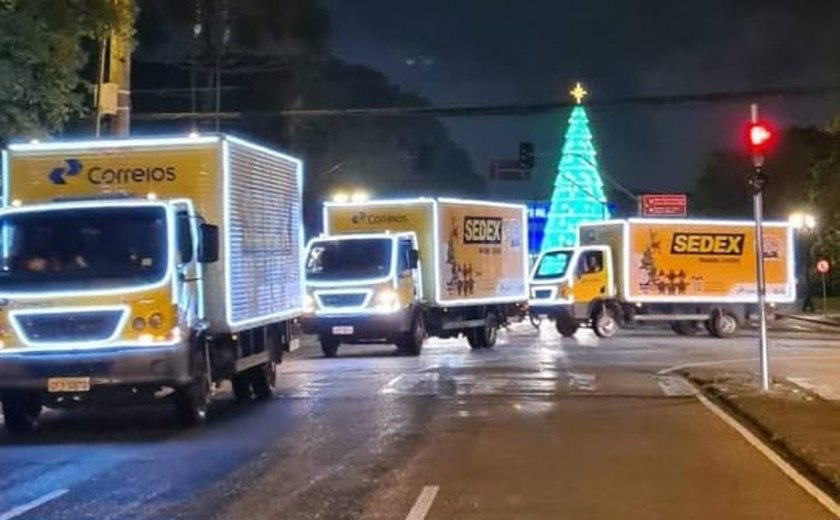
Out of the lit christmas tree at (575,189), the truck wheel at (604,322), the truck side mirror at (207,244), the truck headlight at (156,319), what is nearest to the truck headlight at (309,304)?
the truck wheel at (604,322)

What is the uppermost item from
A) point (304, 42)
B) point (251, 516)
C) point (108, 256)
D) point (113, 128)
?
point (304, 42)

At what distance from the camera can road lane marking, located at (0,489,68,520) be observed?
36.4ft

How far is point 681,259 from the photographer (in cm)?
4316

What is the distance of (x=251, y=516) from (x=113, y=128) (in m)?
15.4

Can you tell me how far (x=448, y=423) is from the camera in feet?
55.5

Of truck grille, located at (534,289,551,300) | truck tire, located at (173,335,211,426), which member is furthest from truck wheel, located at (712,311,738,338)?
truck tire, located at (173,335,211,426)

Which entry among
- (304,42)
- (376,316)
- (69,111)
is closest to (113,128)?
(69,111)

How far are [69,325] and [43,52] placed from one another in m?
7.12

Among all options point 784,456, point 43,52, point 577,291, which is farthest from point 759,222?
point 577,291

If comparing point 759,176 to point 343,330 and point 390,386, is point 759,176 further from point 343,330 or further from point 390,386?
point 343,330

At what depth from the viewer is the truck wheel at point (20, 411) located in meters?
16.9

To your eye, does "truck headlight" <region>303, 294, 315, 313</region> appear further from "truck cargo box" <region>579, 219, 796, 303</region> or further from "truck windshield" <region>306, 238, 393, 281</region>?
"truck cargo box" <region>579, 219, 796, 303</region>

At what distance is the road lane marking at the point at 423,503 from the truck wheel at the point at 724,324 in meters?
31.6

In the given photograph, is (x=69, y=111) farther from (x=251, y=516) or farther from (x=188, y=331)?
(x=251, y=516)
